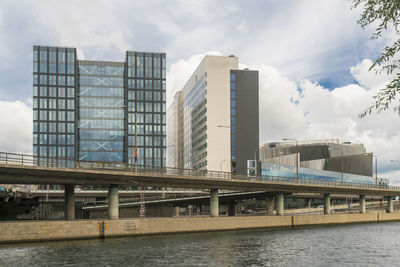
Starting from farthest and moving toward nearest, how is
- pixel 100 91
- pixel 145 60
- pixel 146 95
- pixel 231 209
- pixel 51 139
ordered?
pixel 145 60 < pixel 146 95 < pixel 100 91 < pixel 51 139 < pixel 231 209

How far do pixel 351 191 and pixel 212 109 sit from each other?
69525 millimetres

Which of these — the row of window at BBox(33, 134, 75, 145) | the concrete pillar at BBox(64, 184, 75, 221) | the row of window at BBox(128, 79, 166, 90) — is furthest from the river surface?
the row of window at BBox(128, 79, 166, 90)

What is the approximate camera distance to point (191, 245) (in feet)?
157

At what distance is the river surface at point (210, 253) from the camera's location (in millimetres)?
35594

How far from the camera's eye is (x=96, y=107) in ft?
511

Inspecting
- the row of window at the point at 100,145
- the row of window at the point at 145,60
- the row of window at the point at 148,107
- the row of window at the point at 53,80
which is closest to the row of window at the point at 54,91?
the row of window at the point at 53,80

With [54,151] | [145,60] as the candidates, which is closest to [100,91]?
[145,60]

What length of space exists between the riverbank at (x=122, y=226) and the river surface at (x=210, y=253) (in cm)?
250

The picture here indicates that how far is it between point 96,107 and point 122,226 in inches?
4017

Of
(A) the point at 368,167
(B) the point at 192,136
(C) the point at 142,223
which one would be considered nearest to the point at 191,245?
(C) the point at 142,223

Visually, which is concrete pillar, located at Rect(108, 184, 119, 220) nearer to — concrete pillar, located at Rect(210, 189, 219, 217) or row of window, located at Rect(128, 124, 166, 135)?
concrete pillar, located at Rect(210, 189, 219, 217)

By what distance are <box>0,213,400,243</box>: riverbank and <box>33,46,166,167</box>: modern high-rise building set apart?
81.7 m

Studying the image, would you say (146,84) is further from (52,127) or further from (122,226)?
(122,226)

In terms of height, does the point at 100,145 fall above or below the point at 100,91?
below
